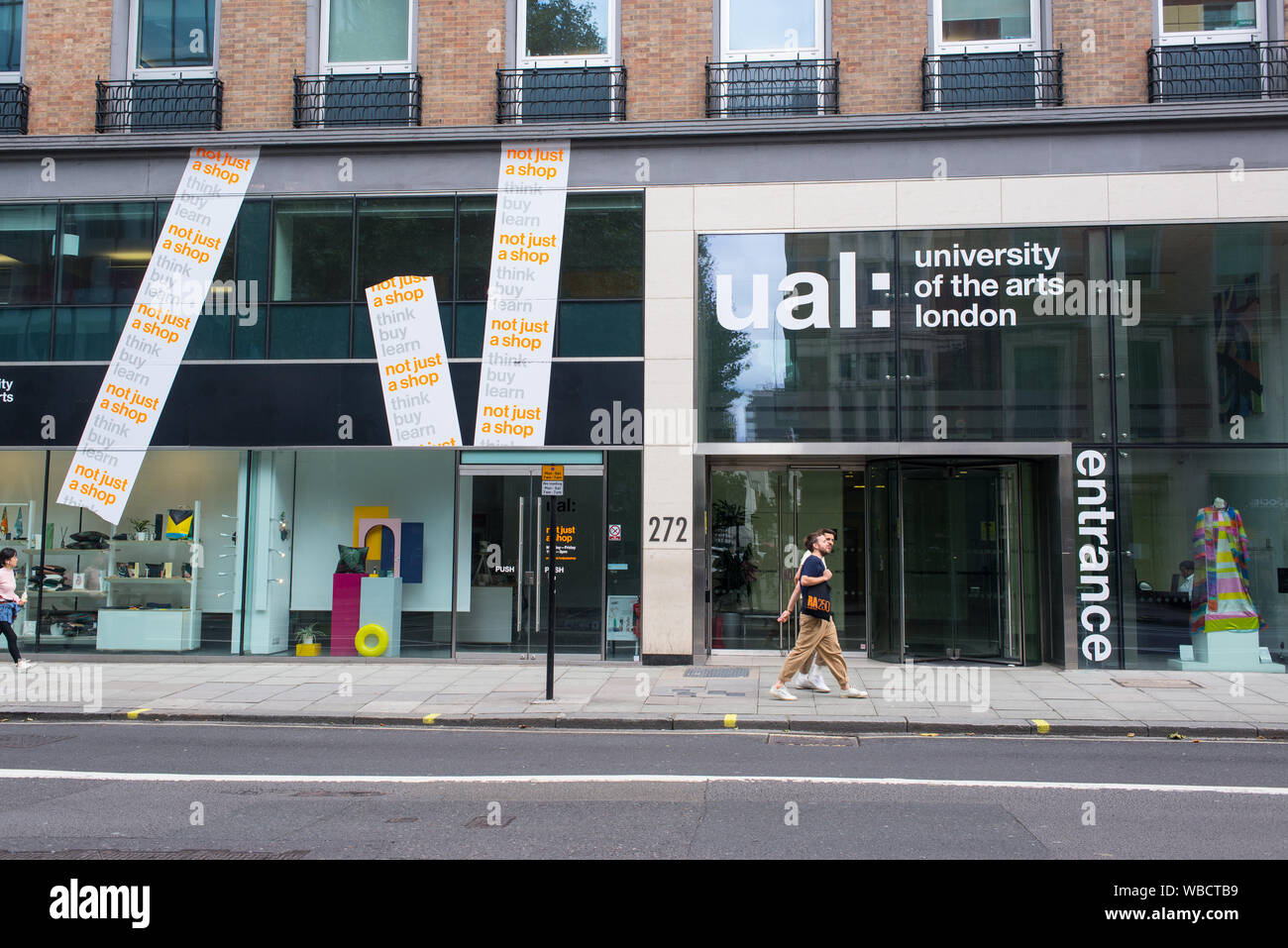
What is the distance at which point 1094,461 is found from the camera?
14.1 meters

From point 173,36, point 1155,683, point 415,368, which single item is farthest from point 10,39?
point 1155,683

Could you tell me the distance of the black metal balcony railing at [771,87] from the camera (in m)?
15.1

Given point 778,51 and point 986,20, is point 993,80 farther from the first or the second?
point 778,51

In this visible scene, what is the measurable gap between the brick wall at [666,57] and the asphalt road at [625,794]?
31.6 ft

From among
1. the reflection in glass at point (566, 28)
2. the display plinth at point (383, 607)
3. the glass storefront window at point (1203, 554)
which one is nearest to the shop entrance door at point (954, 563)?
the glass storefront window at point (1203, 554)

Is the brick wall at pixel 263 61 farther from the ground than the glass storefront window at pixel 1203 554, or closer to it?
farther from the ground

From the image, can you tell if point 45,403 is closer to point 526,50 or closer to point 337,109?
point 337,109

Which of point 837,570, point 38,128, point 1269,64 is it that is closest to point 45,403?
A: point 38,128

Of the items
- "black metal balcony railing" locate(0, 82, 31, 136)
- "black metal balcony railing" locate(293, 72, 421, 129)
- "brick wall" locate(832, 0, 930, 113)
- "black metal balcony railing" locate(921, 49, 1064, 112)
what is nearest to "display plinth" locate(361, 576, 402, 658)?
"black metal balcony railing" locate(293, 72, 421, 129)

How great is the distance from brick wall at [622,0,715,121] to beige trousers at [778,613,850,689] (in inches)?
318

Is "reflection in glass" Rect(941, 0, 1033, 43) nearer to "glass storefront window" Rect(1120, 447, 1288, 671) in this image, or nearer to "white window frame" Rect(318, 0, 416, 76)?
"glass storefront window" Rect(1120, 447, 1288, 671)

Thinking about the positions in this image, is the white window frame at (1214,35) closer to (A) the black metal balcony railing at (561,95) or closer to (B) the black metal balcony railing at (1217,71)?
(B) the black metal balcony railing at (1217,71)

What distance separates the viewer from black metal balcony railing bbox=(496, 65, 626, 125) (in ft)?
50.6

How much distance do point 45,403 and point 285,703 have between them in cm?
755
